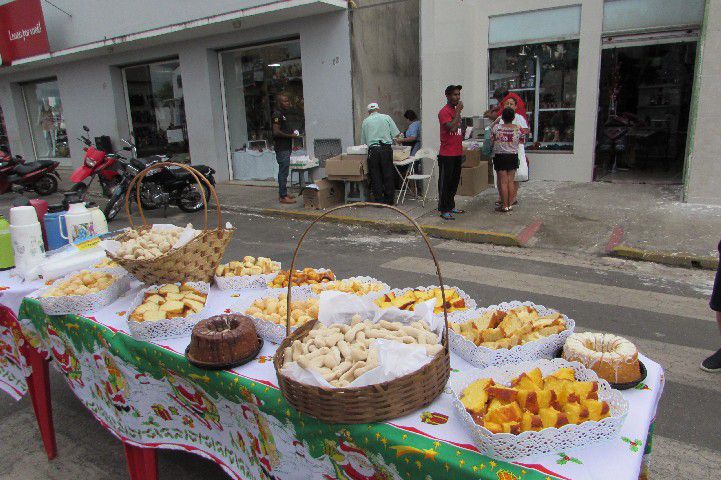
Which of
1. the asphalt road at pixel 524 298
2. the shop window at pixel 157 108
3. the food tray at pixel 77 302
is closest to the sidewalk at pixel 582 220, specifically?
the asphalt road at pixel 524 298

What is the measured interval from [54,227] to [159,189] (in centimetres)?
677

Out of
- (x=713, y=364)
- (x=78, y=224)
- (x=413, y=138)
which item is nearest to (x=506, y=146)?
(x=413, y=138)

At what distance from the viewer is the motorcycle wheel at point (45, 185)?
12.9 meters

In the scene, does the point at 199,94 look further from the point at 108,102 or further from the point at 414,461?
the point at 414,461

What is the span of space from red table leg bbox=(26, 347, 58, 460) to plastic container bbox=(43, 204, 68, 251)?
2.20 ft

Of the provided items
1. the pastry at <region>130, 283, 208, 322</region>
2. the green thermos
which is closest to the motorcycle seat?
the green thermos

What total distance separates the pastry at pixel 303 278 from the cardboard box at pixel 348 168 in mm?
6624

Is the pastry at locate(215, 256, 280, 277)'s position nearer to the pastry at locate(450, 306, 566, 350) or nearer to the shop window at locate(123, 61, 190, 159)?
the pastry at locate(450, 306, 566, 350)

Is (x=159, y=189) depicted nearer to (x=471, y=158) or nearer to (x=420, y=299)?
(x=471, y=158)

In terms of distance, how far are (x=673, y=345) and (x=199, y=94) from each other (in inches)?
455

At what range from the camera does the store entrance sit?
11.6 m

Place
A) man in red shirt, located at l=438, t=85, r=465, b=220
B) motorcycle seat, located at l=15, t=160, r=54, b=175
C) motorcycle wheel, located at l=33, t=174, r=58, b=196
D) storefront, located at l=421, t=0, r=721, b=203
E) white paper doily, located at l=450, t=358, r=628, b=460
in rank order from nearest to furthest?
white paper doily, located at l=450, t=358, r=628, b=460, man in red shirt, located at l=438, t=85, r=465, b=220, storefront, located at l=421, t=0, r=721, b=203, motorcycle seat, located at l=15, t=160, r=54, b=175, motorcycle wheel, located at l=33, t=174, r=58, b=196

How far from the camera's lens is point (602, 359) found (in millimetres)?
1738

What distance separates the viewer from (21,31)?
49.4 ft
